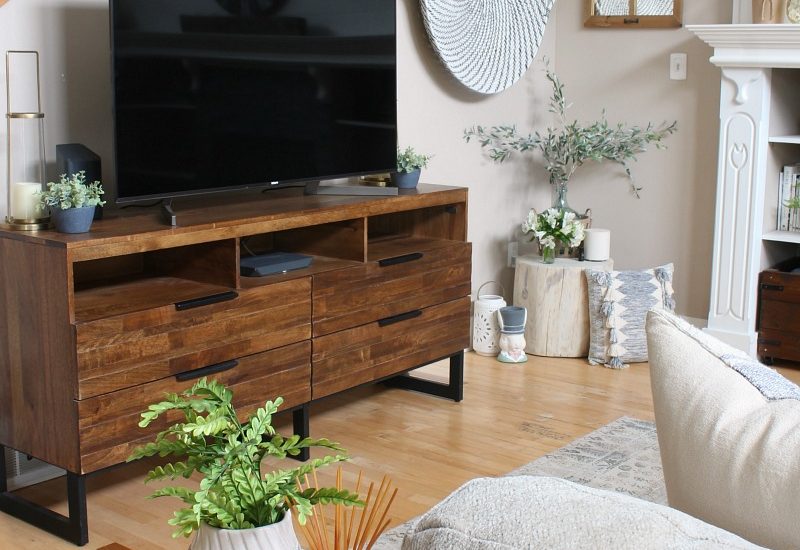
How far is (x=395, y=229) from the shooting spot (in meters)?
3.83

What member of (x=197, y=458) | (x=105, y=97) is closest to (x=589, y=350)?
(x=105, y=97)

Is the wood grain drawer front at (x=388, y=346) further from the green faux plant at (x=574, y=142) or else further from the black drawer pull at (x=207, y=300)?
the green faux plant at (x=574, y=142)

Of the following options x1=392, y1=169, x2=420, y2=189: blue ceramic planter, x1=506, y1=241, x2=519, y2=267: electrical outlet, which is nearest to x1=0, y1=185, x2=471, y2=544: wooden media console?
x1=392, y1=169, x2=420, y2=189: blue ceramic planter

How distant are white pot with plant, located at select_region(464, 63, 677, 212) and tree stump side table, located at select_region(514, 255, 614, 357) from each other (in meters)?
0.32

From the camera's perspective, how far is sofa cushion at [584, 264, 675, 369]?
418 centimetres

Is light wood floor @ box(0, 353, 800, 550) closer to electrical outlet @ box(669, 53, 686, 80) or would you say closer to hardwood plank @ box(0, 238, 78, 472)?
hardwood plank @ box(0, 238, 78, 472)

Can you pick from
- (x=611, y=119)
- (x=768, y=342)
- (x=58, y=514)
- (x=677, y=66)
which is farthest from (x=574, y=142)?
(x=58, y=514)

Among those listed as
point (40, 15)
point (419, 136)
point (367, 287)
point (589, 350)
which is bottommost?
point (589, 350)

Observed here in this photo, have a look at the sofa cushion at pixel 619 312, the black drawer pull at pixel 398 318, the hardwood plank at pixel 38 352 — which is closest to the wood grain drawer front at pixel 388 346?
the black drawer pull at pixel 398 318

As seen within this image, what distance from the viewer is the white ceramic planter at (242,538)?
114cm

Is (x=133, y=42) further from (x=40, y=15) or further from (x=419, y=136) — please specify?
(x=419, y=136)

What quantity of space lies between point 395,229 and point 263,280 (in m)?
0.95

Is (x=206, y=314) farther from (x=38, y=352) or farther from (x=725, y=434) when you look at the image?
(x=725, y=434)

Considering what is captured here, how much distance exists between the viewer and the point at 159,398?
2670mm
